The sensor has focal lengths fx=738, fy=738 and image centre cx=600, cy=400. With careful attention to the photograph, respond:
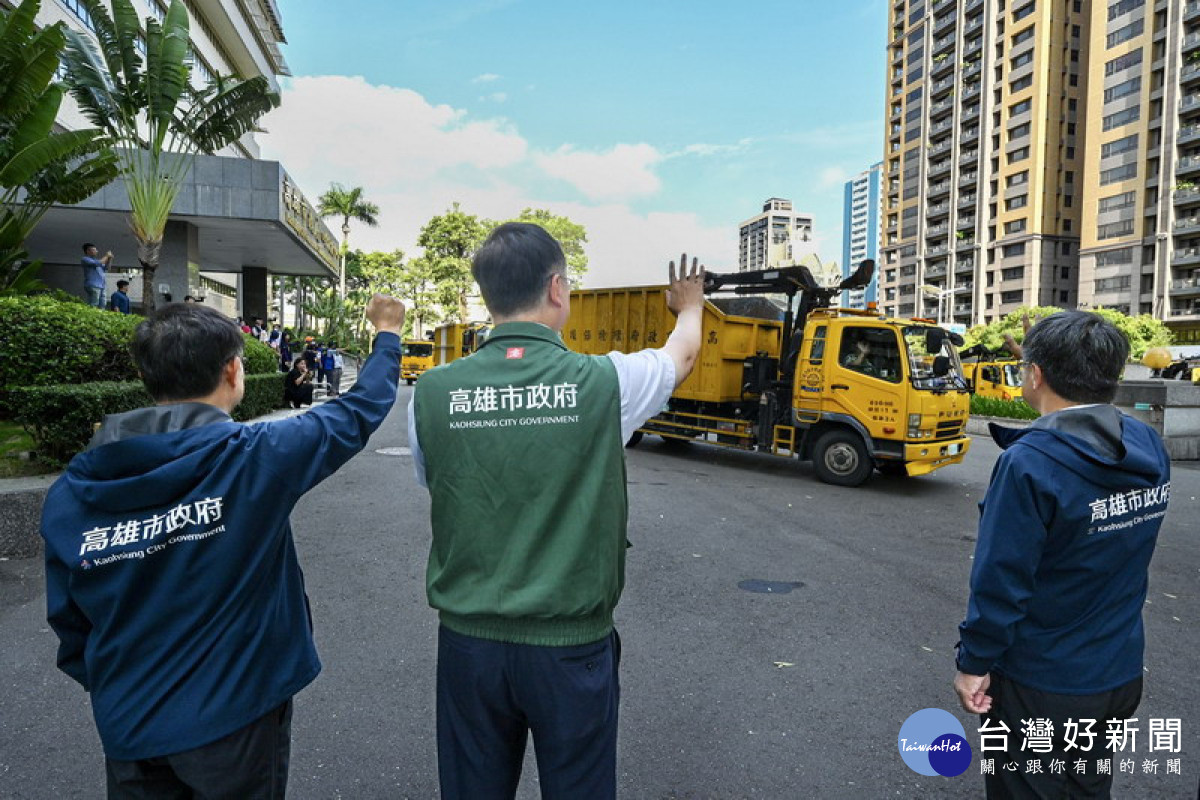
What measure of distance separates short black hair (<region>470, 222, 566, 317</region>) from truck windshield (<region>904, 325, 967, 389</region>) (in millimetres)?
9007

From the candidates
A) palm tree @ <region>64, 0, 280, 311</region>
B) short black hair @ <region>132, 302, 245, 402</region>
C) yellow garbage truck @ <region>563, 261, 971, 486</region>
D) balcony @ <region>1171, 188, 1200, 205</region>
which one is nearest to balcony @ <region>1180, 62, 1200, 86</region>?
balcony @ <region>1171, 188, 1200, 205</region>

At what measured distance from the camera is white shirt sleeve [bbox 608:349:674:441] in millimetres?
1809

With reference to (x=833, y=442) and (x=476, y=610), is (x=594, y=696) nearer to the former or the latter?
(x=476, y=610)

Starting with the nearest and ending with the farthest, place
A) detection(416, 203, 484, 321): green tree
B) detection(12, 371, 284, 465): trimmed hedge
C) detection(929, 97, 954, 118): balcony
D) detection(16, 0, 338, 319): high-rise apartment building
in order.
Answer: detection(12, 371, 284, 465): trimmed hedge
detection(16, 0, 338, 319): high-rise apartment building
detection(416, 203, 484, 321): green tree
detection(929, 97, 954, 118): balcony

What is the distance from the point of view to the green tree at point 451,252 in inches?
1865

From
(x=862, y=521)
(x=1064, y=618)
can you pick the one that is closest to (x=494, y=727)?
(x=1064, y=618)

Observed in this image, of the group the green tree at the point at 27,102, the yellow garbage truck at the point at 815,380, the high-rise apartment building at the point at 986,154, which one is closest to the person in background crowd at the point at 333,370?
the green tree at the point at 27,102

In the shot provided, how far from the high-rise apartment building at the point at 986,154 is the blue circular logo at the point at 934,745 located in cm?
7524

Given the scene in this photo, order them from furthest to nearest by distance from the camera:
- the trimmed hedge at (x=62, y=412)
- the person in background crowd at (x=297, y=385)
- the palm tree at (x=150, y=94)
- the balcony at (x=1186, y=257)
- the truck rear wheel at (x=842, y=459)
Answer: the balcony at (x=1186, y=257)
the person in background crowd at (x=297, y=385)
the palm tree at (x=150, y=94)
the truck rear wheel at (x=842, y=459)
the trimmed hedge at (x=62, y=412)

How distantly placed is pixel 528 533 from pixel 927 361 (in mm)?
9637

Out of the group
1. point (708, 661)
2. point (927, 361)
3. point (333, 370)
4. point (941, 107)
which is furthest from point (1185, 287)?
point (708, 661)

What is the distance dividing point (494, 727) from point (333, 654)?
269cm

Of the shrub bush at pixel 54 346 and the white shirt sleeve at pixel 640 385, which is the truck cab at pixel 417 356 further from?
the white shirt sleeve at pixel 640 385

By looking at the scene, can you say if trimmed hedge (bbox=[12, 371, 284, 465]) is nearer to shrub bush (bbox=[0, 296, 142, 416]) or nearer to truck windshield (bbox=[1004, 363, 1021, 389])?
shrub bush (bbox=[0, 296, 142, 416])
